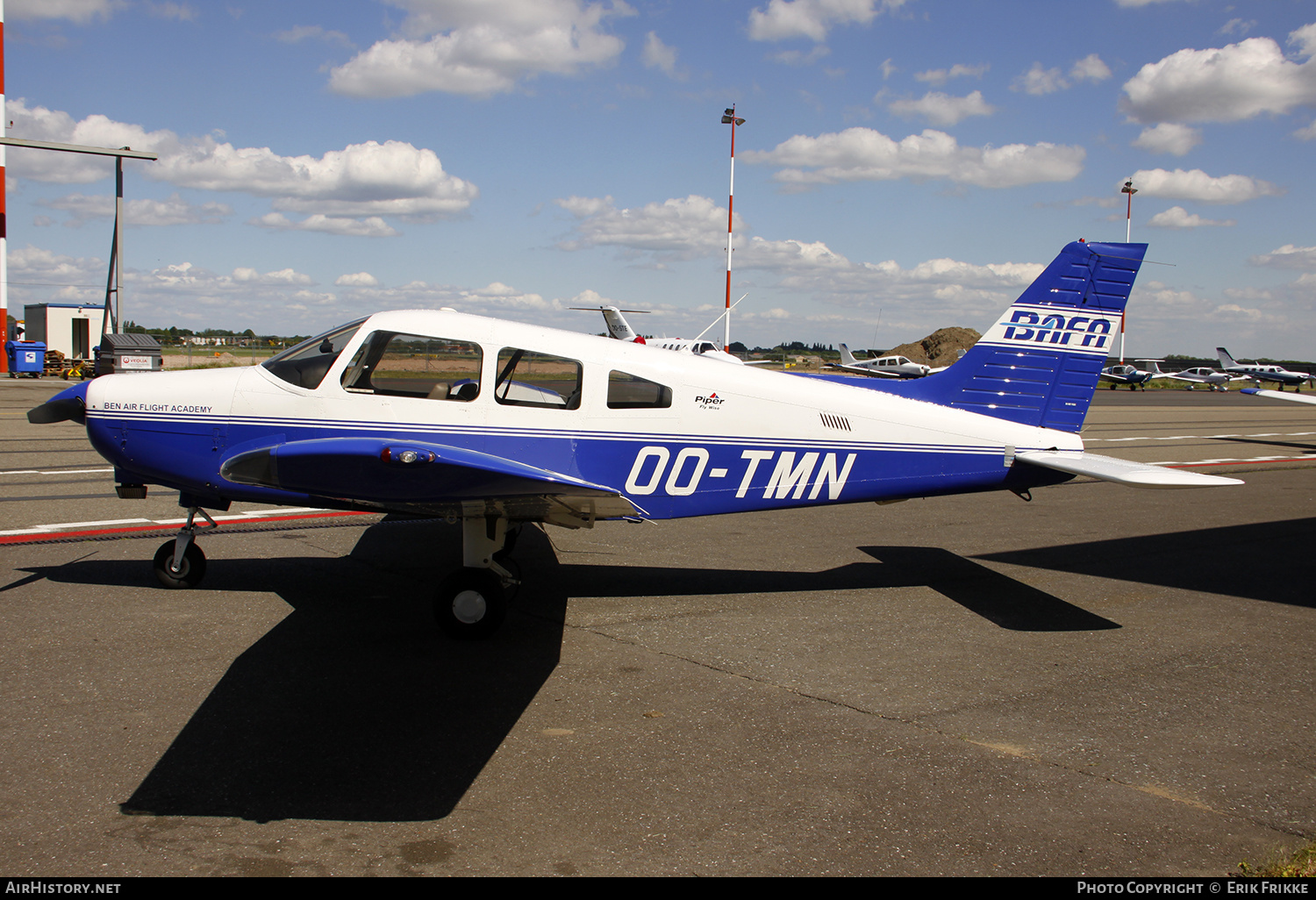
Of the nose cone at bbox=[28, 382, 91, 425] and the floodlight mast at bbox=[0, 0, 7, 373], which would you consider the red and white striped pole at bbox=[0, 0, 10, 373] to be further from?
the nose cone at bbox=[28, 382, 91, 425]

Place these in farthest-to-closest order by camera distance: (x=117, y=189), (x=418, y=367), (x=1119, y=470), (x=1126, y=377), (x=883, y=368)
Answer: (x=883, y=368) < (x=1126, y=377) < (x=117, y=189) < (x=1119, y=470) < (x=418, y=367)

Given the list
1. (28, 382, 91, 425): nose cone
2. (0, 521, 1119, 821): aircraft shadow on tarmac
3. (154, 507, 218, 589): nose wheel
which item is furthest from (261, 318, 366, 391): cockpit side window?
(0, 521, 1119, 821): aircraft shadow on tarmac

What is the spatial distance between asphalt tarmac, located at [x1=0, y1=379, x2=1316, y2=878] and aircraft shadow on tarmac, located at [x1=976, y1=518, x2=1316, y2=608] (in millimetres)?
63

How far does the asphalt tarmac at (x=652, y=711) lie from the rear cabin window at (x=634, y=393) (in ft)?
5.26

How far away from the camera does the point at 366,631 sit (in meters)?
5.68

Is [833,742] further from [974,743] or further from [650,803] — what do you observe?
[650,803]

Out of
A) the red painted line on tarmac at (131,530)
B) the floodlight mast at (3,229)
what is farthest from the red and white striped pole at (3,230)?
the red painted line on tarmac at (131,530)

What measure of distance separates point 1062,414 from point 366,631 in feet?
20.0

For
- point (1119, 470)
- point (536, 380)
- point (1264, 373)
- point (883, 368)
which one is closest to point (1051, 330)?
point (1119, 470)

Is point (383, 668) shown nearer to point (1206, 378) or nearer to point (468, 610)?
point (468, 610)

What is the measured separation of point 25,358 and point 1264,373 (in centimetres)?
8081

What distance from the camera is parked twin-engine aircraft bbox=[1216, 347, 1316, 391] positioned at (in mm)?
60000

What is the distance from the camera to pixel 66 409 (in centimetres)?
597
